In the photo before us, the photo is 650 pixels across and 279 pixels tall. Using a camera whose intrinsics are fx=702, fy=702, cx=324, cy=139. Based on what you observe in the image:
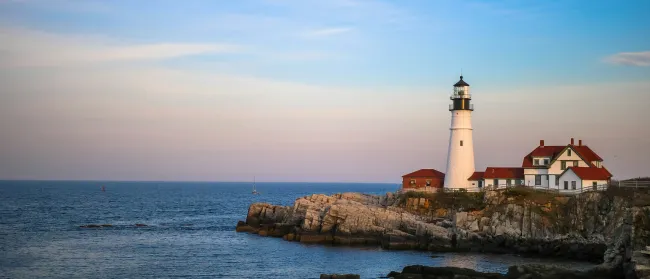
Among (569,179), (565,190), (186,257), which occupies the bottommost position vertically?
(186,257)

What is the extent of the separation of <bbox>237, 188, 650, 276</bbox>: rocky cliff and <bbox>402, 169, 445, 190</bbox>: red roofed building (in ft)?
20.3

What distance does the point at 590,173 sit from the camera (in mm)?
56594

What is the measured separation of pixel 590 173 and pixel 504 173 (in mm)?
7900

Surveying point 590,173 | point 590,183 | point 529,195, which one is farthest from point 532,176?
point 529,195

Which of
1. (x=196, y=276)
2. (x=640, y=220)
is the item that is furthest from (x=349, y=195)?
(x=640, y=220)

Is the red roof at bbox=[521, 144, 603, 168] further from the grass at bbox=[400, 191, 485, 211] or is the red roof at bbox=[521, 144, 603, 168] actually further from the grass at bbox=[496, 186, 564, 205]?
the grass at bbox=[400, 191, 485, 211]

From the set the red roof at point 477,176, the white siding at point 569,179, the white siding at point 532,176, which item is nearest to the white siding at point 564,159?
the white siding at point 532,176

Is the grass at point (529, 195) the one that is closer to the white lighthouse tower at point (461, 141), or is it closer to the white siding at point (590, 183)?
the white siding at point (590, 183)

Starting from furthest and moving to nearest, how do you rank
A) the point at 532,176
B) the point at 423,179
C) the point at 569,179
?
the point at 423,179 < the point at 532,176 < the point at 569,179

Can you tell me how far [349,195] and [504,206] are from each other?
751 inches

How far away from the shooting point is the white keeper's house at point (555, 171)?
56.7 metres

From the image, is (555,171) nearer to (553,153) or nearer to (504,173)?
(553,153)

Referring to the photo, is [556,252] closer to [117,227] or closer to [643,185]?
[643,185]

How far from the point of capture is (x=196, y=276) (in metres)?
39.1
